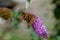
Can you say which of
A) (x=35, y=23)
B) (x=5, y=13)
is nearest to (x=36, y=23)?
(x=35, y=23)

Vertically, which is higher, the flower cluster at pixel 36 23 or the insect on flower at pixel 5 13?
the insect on flower at pixel 5 13

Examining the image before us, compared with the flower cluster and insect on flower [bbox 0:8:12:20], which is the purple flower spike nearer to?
the flower cluster

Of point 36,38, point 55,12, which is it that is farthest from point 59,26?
point 36,38

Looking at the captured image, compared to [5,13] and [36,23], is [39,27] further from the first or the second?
[5,13]

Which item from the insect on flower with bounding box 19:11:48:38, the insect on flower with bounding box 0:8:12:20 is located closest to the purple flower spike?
the insect on flower with bounding box 19:11:48:38

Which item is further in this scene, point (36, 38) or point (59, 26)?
point (59, 26)

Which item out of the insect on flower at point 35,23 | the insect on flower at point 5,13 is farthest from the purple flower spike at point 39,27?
the insect on flower at point 5,13

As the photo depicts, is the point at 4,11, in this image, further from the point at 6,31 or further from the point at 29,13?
the point at 6,31

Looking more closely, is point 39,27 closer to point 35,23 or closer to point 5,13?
point 35,23

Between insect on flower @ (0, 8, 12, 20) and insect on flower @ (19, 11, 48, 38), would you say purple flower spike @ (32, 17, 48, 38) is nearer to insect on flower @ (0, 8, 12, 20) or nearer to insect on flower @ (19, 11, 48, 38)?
insect on flower @ (19, 11, 48, 38)

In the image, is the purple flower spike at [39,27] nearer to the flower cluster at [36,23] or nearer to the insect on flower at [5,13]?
the flower cluster at [36,23]

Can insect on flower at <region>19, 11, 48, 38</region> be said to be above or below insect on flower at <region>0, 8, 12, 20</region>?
below
